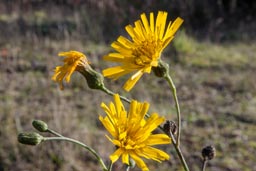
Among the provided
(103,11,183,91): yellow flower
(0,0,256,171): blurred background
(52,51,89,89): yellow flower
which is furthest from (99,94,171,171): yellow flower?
(0,0,256,171): blurred background

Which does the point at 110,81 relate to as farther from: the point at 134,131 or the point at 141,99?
the point at 134,131

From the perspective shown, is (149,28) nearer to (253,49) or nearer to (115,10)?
(253,49)

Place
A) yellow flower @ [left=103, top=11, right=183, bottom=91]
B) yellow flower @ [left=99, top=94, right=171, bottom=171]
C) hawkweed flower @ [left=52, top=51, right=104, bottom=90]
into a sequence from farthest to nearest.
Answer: hawkweed flower @ [left=52, top=51, right=104, bottom=90]
yellow flower @ [left=103, top=11, right=183, bottom=91]
yellow flower @ [left=99, top=94, right=171, bottom=171]

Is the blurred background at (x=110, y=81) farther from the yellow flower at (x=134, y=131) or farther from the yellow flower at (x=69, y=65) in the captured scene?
the yellow flower at (x=134, y=131)

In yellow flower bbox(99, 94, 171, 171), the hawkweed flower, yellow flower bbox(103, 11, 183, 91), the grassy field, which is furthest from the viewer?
the grassy field

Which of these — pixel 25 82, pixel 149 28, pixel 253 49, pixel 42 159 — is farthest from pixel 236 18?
pixel 149 28

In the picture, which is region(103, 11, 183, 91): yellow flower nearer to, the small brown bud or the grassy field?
the small brown bud
